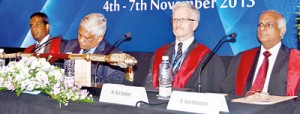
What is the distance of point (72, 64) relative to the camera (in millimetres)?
2887

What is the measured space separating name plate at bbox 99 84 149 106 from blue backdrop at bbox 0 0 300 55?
2029mm

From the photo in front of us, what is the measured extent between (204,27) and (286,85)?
1195 millimetres

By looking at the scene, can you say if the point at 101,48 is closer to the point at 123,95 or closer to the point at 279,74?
the point at 279,74

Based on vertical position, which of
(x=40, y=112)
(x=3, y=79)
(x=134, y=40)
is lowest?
(x=40, y=112)

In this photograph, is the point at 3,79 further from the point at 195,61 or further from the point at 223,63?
the point at 223,63

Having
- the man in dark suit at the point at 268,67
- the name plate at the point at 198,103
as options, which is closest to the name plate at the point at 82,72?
the name plate at the point at 198,103

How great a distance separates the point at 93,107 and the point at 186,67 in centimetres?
152

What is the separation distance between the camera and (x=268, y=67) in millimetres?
3496

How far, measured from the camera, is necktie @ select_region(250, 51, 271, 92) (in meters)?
3.45

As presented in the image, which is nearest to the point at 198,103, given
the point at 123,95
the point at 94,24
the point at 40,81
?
Result: the point at 123,95

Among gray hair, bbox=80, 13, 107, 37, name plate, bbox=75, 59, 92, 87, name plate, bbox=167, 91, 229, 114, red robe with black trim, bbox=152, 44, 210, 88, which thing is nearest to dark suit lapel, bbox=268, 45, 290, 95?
red robe with black trim, bbox=152, 44, 210, 88

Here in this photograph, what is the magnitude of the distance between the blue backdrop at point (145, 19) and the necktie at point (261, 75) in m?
0.48

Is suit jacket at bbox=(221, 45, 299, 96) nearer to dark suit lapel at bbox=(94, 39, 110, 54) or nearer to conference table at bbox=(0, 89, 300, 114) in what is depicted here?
conference table at bbox=(0, 89, 300, 114)

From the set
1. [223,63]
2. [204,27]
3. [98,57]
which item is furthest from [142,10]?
[98,57]
